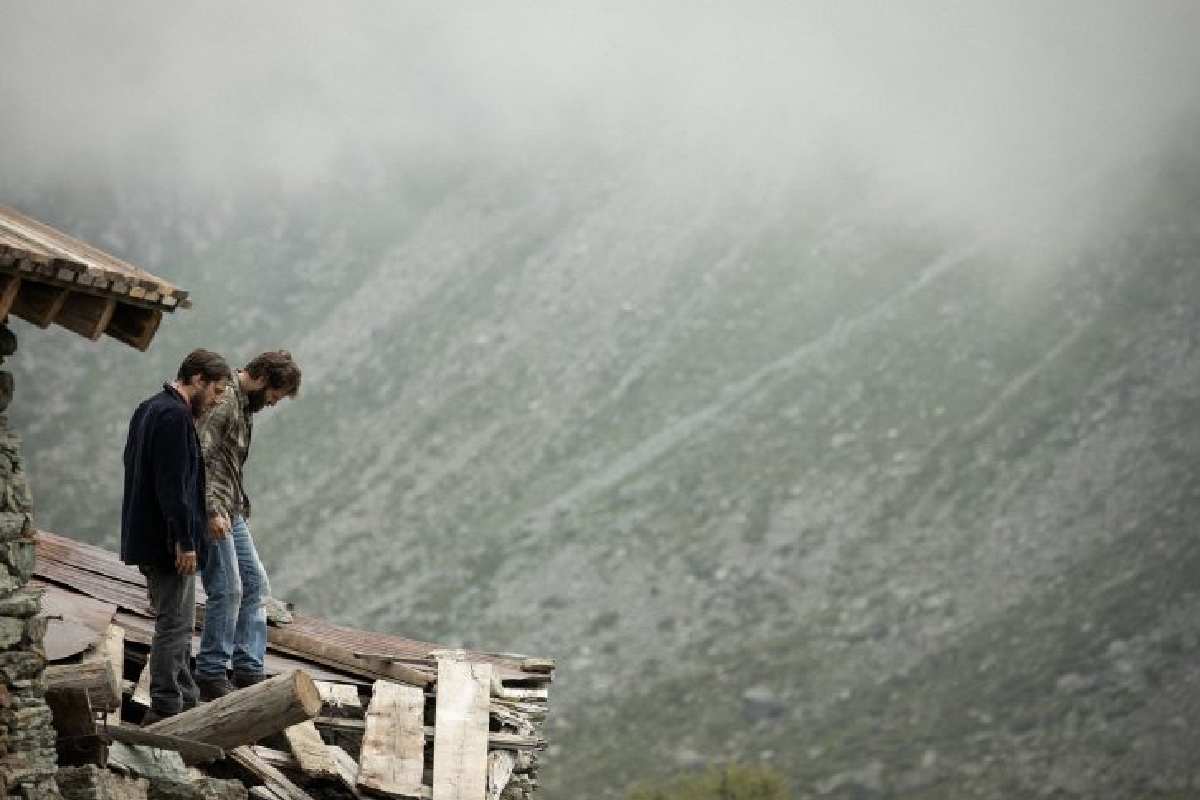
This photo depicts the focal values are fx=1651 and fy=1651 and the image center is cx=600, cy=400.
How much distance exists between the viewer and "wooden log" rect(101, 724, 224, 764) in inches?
365

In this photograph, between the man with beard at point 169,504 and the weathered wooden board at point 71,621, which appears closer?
the man with beard at point 169,504

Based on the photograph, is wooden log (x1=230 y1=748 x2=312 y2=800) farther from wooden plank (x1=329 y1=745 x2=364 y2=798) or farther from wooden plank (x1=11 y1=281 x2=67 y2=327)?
wooden plank (x1=11 y1=281 x2=67 y2=327)

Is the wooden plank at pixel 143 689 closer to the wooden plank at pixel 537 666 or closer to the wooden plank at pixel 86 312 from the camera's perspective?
the wooden plank at pixel 86 312

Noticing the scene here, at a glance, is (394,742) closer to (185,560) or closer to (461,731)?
(461,731)

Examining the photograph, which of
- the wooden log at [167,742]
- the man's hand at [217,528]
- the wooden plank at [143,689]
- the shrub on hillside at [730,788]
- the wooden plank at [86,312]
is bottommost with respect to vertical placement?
the wooden log at [167,742]

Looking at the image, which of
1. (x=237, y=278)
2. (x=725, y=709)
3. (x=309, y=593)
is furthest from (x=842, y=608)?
(x=237, y=278)

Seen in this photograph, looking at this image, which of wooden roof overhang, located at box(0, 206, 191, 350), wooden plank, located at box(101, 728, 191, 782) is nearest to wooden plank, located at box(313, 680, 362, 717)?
wooden plank, located at box(101, 728, 191, 782)

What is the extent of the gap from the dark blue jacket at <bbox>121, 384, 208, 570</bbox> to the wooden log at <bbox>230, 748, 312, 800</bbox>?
1.25m

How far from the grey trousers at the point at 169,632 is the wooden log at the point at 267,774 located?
1.56 feet

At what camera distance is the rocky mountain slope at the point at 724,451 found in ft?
130

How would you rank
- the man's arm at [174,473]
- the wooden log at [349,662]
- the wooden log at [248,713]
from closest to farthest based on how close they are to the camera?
the man's arm at [174,473], the wooden log at [248,713], the wooden log at [349,662]

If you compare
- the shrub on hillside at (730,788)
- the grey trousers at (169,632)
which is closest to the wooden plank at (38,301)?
the grey trousers at (169,632)

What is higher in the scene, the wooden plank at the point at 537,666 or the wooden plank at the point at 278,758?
the wooden plank at the point at 537,666

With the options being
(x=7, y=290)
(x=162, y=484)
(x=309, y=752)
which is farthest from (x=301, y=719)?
(x=7, y=290)
